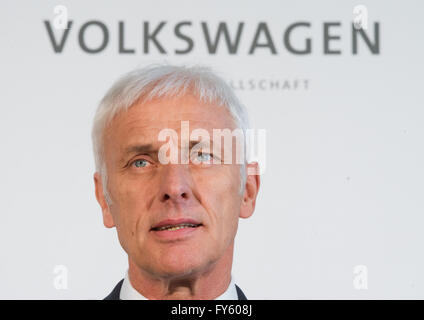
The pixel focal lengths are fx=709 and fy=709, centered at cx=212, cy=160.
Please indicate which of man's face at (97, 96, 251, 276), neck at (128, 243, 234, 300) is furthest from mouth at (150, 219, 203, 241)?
neck at (128, 243, 234, 300)

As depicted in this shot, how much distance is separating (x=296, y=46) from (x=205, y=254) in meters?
0.70

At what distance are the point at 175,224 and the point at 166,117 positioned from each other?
0.82 ft

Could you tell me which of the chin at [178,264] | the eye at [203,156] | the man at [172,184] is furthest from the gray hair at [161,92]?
the chin at [178,264]

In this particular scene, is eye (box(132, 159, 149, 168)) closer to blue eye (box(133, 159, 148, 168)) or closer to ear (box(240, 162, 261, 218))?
blue eye (box(133, 159, 148, 168))

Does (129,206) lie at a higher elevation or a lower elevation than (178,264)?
higher

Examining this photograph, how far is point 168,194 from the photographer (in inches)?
63.1

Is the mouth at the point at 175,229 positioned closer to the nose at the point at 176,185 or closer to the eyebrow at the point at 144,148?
the nose at the point at 176,185

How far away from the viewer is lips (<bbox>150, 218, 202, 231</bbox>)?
1.61 metres

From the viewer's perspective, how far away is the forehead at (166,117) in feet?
5.41

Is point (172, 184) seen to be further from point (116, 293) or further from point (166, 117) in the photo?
point (116, 293)

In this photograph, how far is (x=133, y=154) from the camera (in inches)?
65.6

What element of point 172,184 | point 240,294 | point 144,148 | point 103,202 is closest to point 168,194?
point 172,184

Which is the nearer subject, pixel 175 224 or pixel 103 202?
pixel 175 224
